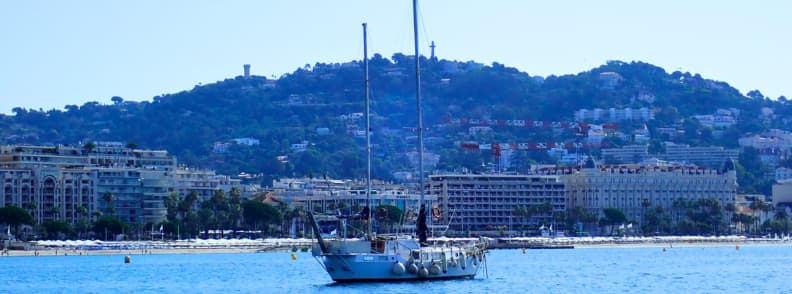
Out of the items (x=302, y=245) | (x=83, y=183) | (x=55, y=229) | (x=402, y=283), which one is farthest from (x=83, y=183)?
(x=402, y=283)

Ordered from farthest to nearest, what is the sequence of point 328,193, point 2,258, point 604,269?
point 328,193 → point 2,258 → point 604,269

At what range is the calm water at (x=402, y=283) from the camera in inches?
3002

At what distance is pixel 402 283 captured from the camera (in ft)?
242

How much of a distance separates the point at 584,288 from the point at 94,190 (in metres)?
96.5

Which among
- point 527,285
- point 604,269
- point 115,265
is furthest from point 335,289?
point 115,265

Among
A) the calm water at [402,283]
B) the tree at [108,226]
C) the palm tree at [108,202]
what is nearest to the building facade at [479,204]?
the palm tree at [108,202]

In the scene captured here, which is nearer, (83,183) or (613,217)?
(83,183)

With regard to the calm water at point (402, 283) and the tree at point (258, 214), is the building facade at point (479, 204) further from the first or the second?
the calm water at point (402, 283)

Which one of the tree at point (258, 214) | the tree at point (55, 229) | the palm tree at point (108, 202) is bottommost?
the tree at point (55, 229)

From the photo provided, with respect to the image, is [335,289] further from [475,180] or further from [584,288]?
[475,180]

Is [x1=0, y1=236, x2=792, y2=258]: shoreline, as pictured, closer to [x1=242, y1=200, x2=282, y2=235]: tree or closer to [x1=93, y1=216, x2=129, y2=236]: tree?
[x1=93, y1=216, x2=129, y2=236]: tree

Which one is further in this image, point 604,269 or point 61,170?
point 61,170

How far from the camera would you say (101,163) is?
182m

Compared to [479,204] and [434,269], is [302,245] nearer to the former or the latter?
[479,204]
